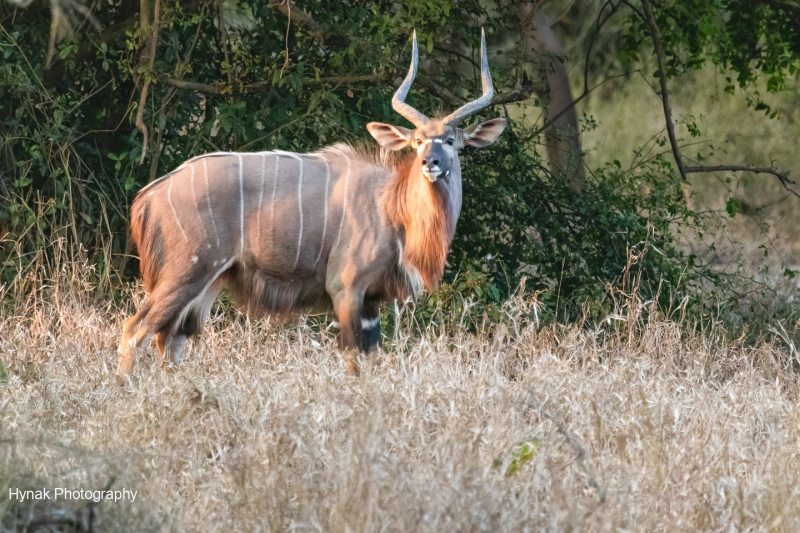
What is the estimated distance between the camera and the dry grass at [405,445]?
222 cm

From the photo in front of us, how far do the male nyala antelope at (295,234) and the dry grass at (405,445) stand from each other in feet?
1.29

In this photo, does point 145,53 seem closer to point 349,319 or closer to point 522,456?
point 349,319

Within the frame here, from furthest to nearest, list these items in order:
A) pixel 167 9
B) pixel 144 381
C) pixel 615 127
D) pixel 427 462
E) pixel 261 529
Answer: pixel 615 127 < pixel 167 9 < pixel 144 381 < pixel 427 462 < pixel 261 529

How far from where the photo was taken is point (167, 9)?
5.16 meters

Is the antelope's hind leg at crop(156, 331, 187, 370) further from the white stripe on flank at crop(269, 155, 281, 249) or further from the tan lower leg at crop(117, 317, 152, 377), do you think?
the white stripe on flank at crop(269, 155, 281, 249)

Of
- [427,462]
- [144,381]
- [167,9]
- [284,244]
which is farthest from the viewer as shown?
[167,9]

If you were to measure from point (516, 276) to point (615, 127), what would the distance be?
273 inches

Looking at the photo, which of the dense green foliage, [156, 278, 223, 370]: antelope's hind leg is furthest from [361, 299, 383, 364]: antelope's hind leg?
the dense green foliage

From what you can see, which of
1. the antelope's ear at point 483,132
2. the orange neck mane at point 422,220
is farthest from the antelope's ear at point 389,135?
the antelope's ear at point 483,132

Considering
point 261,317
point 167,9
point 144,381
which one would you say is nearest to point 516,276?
point 261,317

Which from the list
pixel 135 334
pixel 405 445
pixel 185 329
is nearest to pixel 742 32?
pixel 185 329

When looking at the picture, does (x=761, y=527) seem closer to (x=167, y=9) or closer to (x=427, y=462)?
(x=427, y=462)

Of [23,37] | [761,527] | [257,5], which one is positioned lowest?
[761,527]

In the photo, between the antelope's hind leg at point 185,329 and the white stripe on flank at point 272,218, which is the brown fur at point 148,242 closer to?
the antelope's hind leg at point 185,329
